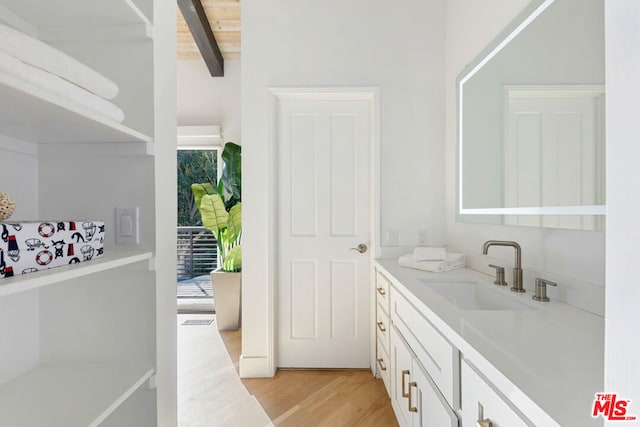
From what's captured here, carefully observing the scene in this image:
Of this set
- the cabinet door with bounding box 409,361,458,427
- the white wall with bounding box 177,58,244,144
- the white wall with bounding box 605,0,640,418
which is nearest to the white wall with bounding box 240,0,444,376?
the cabinet door with bounding box 409,361,458,427

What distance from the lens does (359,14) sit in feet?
8.02

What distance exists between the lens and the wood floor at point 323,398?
193 cm

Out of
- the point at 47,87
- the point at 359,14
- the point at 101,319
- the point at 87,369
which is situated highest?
the point at 359,14

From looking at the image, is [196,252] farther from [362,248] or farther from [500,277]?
[500,277]

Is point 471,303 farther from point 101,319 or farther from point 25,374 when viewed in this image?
point 25,374

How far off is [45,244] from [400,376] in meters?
1.62

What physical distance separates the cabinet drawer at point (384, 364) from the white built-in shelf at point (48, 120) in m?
1.81

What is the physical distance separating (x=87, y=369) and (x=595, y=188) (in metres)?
1.70

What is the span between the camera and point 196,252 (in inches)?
166

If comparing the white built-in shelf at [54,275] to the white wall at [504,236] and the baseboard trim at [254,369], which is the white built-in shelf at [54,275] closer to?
the white wall at [504,236]

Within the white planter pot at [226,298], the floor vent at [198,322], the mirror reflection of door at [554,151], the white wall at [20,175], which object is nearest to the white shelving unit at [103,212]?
the white wall at [20,175]

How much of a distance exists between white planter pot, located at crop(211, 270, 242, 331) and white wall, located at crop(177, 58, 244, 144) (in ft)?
5.28

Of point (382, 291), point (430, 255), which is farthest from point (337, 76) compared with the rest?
point (382, 291)

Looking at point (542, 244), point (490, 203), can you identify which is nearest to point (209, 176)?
point (490, 203)
